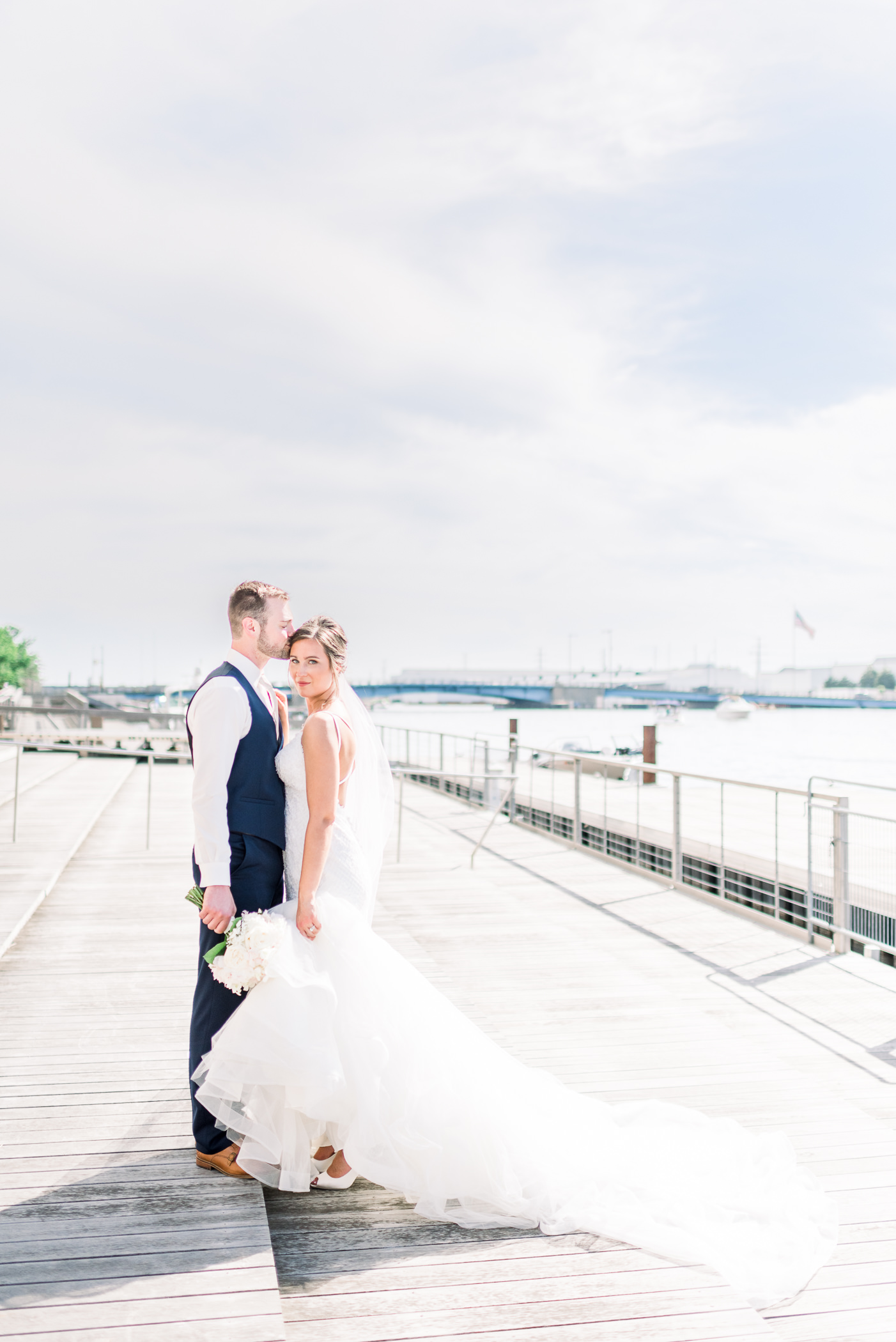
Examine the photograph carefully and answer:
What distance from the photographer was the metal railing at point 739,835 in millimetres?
5902

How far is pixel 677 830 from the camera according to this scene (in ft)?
25.6

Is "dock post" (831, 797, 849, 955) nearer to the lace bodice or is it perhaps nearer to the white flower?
the lace bodice

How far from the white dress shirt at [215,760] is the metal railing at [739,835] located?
14.6 ft

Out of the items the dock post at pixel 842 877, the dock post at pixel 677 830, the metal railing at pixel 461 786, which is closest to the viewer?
the dock post at pixel 842 877

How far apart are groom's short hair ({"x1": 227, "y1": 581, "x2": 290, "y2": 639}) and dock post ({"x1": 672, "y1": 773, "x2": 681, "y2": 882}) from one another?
18.2 feet

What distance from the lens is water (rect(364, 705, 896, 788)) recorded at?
36000 mm

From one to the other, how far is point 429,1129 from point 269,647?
4.90 ft

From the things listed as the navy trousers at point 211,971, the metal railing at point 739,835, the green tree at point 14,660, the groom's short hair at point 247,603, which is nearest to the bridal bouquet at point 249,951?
the navy trousers at point 211,971

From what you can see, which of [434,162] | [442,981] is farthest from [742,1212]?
[434,162]

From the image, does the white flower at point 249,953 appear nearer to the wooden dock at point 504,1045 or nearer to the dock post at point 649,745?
the wooden dock at point 504,1045

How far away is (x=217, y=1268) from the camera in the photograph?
2.10m

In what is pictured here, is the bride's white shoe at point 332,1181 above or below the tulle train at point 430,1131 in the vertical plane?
below

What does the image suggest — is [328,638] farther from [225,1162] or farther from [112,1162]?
[112,1162]

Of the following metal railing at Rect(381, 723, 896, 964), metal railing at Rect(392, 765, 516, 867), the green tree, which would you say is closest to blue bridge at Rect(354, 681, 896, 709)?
the green tree
